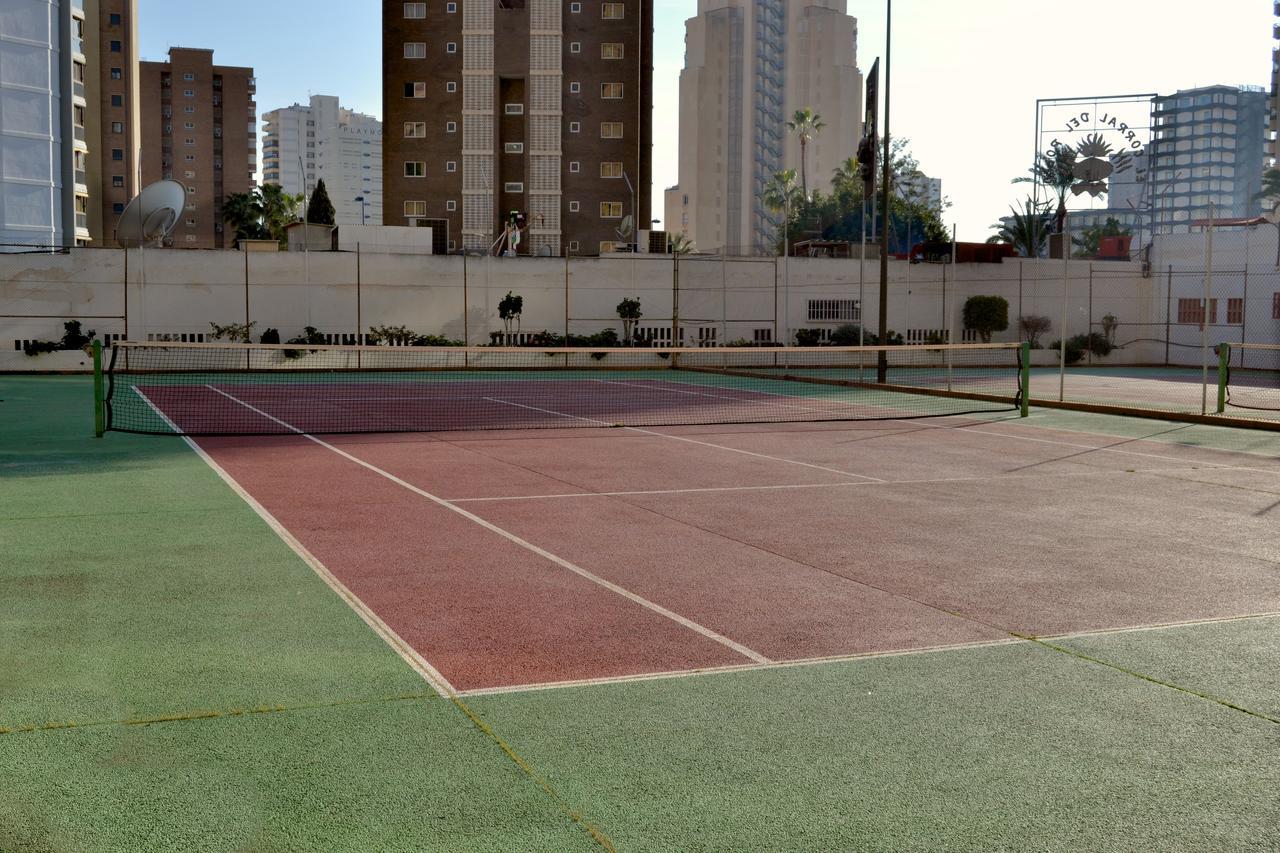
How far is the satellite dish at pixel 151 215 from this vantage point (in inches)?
1833

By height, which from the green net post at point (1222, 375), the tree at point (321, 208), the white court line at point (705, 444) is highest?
the tree at point (321, 208)

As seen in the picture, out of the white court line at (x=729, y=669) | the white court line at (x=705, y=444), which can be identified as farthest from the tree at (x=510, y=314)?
the white court line at (x=729, y=669)

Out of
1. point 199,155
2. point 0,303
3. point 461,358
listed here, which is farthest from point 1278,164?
point 199,155

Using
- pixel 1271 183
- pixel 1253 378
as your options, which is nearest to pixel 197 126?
pixel 1271 183

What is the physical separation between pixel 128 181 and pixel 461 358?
93789 mm

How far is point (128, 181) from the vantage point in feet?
403

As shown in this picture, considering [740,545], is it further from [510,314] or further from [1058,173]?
[1058,173]

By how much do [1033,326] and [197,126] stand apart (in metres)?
135

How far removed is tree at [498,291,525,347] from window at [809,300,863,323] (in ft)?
38.5

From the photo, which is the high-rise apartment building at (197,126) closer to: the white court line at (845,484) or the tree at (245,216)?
the tree at (245,216)

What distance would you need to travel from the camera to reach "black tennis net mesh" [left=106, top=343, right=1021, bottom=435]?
23.2 meters

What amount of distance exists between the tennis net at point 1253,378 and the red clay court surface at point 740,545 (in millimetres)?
9543

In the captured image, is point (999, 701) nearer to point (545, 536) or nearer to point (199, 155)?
point (545, 536)

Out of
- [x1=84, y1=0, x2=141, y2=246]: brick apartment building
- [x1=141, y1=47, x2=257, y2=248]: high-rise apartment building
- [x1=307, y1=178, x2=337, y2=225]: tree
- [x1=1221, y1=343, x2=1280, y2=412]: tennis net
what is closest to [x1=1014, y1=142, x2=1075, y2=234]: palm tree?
[x1=1221, y1=343, x2=1280, y2=412]: tennis net
